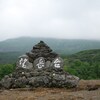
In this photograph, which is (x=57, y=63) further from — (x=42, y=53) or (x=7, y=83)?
(x=7, y=83)

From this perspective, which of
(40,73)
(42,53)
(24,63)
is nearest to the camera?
(40,73)

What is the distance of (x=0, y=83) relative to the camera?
2756cm

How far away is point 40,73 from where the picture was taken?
27.4m

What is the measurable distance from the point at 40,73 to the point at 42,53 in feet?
7.53

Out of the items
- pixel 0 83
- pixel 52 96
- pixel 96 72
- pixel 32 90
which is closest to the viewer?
pixel 52 96

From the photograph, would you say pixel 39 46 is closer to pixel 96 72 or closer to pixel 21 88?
pixel 21 88

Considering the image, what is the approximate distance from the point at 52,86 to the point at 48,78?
0.72 m

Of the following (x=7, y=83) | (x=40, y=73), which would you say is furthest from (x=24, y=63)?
(x=7, y=83)

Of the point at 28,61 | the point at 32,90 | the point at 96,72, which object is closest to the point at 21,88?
the point at 32,90

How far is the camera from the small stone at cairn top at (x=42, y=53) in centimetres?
2875

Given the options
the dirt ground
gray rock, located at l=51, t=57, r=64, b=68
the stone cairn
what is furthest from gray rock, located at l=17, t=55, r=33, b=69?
the dirt ground

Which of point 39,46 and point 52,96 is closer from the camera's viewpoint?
point 52,96

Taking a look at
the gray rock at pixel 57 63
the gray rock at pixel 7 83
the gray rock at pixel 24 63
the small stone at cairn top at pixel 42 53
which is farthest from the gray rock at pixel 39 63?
the gray rock at pixel 7 83

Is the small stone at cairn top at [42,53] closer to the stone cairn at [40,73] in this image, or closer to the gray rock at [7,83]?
the stone cairn at [40,73]
